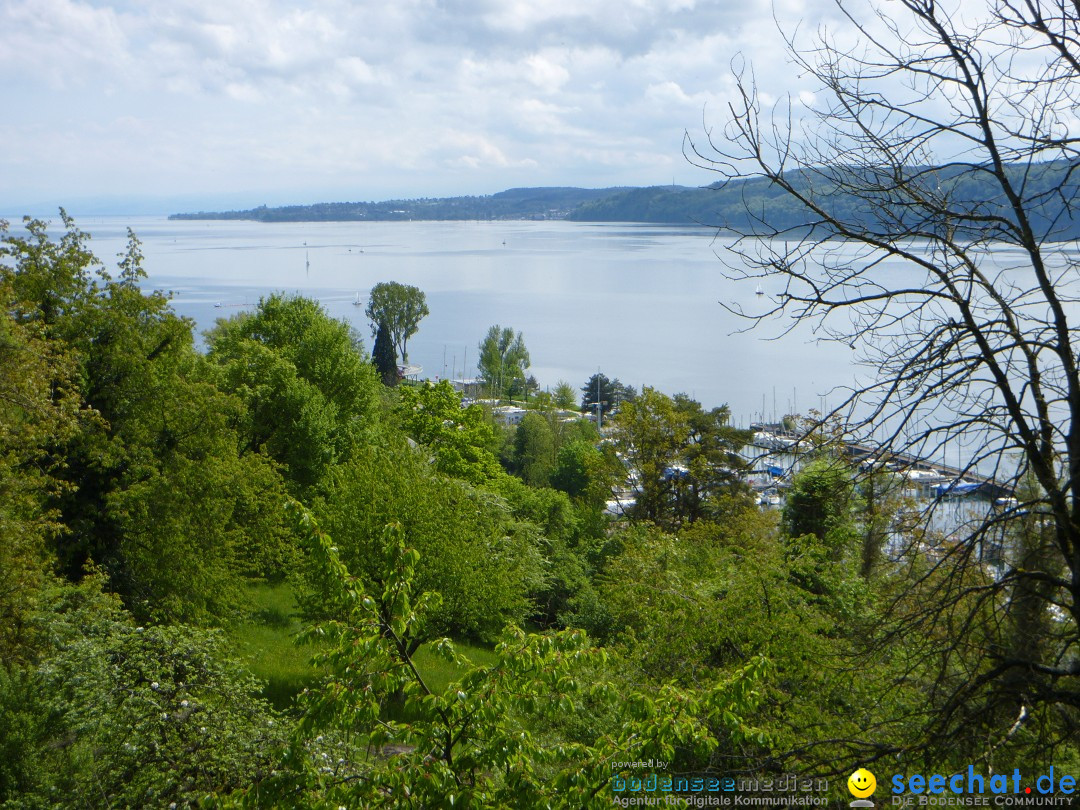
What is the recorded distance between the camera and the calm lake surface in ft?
198

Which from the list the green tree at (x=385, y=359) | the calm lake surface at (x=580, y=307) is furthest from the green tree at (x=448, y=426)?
Answer: the green tree at (x=385, y=359)

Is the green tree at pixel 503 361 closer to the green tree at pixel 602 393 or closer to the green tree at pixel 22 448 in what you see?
the green tree at pixel 602 393

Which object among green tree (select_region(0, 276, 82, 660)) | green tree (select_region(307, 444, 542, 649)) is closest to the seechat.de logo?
green tree (select_region(0, 276, 82, 660))

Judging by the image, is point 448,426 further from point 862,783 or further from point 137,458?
point 862,783

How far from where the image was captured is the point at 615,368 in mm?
70750

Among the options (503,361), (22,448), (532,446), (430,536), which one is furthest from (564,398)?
(22,448)

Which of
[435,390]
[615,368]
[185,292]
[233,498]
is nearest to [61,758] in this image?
[233,498]

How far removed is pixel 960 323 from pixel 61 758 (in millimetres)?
8194

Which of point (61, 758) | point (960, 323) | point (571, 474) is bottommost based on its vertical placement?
point (571, 474)

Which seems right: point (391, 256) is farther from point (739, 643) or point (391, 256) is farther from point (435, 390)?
point (739, 643)

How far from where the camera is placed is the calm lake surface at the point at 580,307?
60.3 meters

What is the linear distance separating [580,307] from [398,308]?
34330mm

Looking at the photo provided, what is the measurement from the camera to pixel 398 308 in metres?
80.2

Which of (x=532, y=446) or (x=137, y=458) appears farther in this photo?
(x=532, y=446)
